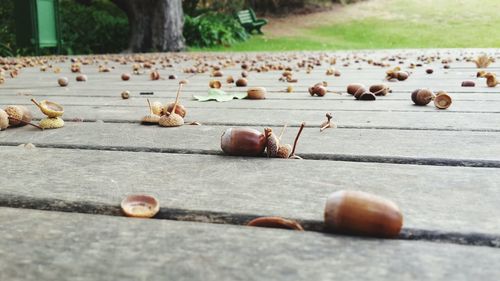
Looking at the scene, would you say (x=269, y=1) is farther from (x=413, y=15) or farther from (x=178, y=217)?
(x=178, y=217)

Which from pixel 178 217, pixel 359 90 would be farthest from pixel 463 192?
pixel 359 90

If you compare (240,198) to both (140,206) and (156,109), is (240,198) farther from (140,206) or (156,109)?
(156,109)

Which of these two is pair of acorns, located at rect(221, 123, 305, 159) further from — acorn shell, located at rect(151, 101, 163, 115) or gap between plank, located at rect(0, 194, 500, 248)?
acorn shell, located at rect(151, 101, 163, 115)

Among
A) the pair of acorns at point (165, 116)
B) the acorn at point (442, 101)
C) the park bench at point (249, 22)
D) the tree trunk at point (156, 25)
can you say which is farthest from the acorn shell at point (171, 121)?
the park bench at point (249, 22)

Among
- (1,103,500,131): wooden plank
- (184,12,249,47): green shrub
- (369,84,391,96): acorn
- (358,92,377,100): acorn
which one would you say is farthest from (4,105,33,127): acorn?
(184,12,249,47): green shrub

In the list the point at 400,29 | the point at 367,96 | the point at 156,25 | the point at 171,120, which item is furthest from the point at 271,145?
the point at 400,29

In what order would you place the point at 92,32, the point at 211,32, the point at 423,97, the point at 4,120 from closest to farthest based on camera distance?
the point at 4,120 → the point at 423,97 → the point at 92,32 → the point at 211,32

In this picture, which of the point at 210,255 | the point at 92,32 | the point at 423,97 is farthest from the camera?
the point at 92,32
